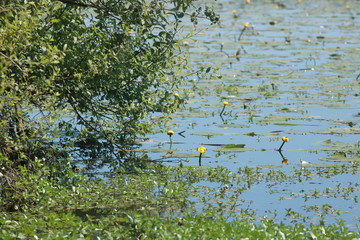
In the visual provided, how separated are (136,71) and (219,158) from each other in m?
1.15

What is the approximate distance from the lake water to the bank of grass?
0.24 meters

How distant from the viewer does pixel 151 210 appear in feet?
17.1

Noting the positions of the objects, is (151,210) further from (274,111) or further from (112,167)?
(274,111)

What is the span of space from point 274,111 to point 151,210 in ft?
11.7

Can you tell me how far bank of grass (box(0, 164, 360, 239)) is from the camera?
454cm

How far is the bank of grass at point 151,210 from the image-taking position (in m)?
4.54

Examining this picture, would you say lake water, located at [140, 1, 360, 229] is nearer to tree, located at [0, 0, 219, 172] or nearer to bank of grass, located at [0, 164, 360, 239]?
bank of grass, located at [0, 164, 360, 239]

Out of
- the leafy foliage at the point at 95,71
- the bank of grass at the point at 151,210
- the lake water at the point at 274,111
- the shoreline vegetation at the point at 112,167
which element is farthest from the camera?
the lake water at the point at 274,111

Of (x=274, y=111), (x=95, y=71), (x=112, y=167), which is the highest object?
(x=95, y=71)

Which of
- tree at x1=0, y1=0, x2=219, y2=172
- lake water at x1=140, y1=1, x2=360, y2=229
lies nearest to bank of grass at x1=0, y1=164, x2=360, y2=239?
lake water at x1=140, y1=1, x2=360, y2=229

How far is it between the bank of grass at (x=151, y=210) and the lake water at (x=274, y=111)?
24 cm

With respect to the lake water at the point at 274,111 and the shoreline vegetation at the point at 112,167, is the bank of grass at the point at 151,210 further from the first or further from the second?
the lake water at the point at 274,111

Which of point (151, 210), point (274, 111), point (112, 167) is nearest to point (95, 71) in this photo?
point (112, 167)

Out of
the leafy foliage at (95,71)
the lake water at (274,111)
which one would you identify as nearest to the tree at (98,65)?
the leafy foliage at (95,71)
